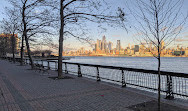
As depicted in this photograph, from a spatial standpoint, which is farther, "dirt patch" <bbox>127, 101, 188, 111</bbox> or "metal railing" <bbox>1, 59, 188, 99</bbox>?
"metal railing" <bbox>1, 59, 188, 99</bbox>

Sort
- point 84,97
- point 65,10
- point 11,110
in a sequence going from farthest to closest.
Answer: point 65,10 → point 84,97 → point 11,110

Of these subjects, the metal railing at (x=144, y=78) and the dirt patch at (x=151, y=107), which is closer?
the dirt patch at (x=151, y=107)

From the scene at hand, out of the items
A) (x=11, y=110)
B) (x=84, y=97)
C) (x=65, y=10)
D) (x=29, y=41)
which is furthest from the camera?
(x=29, y=41)

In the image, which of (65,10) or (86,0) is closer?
(86,0)

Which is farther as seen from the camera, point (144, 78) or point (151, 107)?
point (144, 78)

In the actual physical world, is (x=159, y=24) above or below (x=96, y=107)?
above

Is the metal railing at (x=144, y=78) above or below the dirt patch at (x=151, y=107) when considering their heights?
above

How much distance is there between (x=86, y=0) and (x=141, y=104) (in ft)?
29.0

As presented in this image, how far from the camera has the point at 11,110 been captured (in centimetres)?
540

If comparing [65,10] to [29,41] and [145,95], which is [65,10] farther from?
[29,41]

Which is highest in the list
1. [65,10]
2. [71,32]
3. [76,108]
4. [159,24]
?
[65,10]

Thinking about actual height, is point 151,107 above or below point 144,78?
below

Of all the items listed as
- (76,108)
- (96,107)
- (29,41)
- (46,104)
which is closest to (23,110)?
(46,104)

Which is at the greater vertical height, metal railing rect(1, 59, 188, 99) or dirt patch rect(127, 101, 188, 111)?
metal railing rect(1, 59, 188, 99)
